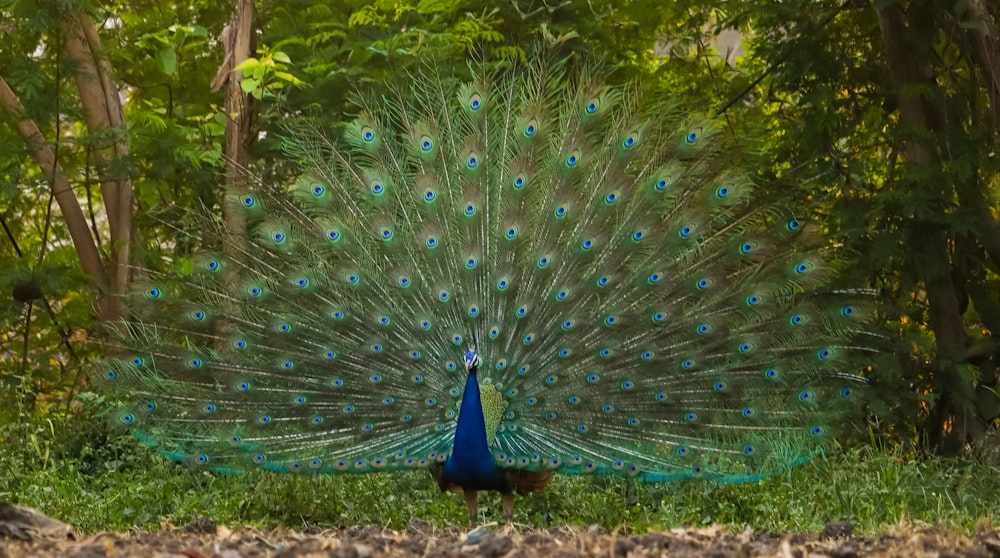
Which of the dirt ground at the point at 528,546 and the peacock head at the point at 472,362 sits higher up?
the peacock head at the point at 472,362

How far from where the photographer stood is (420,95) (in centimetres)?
753

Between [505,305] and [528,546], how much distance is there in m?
3.55

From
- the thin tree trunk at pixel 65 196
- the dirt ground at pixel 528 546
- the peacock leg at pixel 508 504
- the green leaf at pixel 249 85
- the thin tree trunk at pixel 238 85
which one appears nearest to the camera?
the dirt ground at pixel 528 546

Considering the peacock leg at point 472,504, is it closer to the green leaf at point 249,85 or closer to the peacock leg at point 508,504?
the peacock leg at point 508,504

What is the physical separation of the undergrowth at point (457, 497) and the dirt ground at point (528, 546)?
88.4 inches

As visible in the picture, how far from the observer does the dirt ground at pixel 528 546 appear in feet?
11.2

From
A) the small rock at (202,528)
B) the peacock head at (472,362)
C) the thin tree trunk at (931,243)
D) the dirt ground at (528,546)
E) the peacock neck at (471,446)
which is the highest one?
the thin tree trunk at (931,243)

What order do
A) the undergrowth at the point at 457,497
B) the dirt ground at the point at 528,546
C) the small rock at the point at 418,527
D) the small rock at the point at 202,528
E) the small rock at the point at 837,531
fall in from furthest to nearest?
the undergrowth at the point at 457,497 < the small rock at the point at 418,527 < the small rock at the point at 202,528 < the small rock at the point at 837,531 < the dirt ground at the point at 528,546

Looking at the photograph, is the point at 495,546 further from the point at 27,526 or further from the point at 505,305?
the point at 505,305

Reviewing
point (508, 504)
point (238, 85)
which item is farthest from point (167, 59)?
point (508, 504)

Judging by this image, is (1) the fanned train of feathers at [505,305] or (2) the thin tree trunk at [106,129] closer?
(1) the fanned train of feathers at [505,305]

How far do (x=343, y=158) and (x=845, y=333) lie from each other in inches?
126

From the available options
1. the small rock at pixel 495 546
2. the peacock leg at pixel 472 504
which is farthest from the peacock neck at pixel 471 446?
the small rock at pixel 495 546

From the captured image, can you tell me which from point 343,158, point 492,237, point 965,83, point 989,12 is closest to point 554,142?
point 492,237
